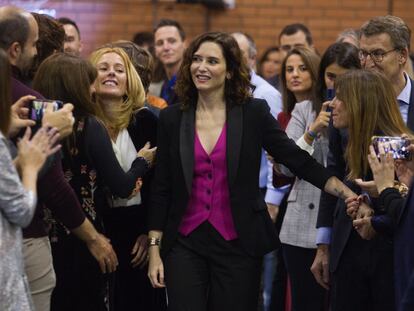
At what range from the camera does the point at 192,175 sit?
17.9ft

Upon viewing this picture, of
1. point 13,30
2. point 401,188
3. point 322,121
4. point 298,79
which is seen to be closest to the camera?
point 13,30

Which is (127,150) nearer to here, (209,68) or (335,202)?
(209,68)

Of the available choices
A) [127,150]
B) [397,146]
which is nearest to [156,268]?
[127,150]

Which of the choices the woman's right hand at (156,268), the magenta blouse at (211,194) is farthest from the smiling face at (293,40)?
the woman's right hand at (156,268)

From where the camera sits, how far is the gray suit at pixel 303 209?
6.36 metres

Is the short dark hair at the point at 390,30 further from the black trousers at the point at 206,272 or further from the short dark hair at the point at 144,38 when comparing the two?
the short dark hair at the point at 144,38

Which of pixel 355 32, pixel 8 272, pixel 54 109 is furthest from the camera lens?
pixel 355 32

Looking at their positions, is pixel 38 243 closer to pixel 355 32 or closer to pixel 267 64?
pixel 355 32

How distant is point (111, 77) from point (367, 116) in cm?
153

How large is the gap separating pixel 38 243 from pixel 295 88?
2.68 m

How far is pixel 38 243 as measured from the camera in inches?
191

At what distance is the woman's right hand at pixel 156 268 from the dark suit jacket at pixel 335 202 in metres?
0.86

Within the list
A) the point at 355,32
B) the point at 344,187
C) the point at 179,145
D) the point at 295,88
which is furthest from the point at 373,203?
the point at 355,32

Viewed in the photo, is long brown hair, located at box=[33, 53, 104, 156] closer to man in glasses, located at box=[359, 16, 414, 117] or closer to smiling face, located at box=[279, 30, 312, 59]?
man in glasses, located at box=[359, 16, 414, 117]
